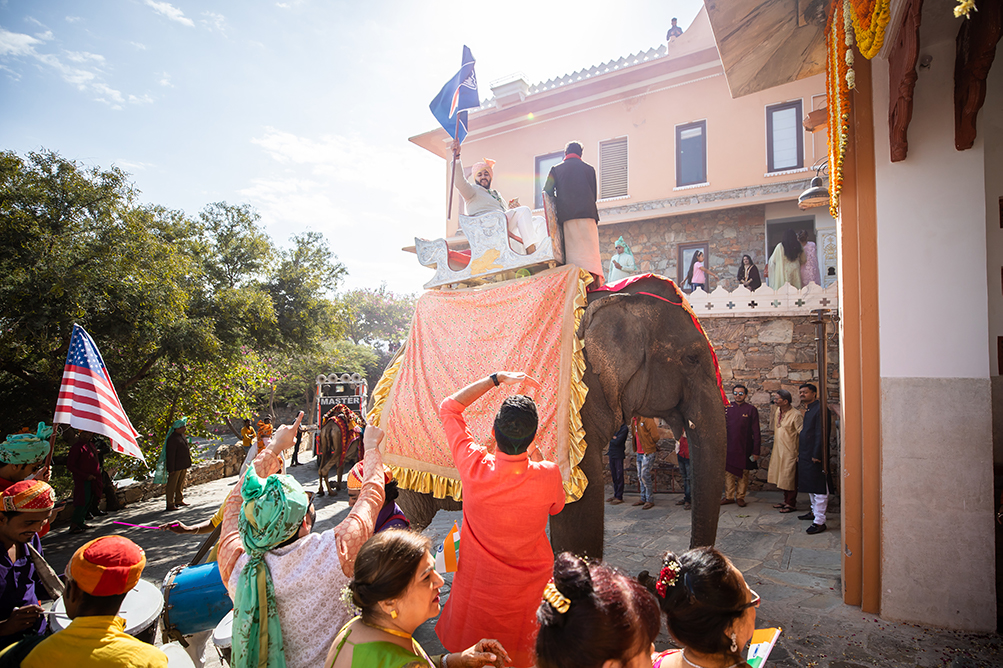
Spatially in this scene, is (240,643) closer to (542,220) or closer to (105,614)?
(105,614)

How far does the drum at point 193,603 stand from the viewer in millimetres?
2707

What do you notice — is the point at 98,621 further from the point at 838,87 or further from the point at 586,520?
the point at 838,87

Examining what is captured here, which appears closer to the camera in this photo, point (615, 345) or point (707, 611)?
point (707, 611)

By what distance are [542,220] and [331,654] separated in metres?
3.21

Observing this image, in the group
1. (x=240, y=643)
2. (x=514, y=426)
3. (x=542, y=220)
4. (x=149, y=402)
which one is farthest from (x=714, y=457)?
(x=149, y=402)

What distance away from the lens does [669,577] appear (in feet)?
5.51

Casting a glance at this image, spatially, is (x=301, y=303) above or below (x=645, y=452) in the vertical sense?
above

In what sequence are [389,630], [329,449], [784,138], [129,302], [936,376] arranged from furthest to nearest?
[784,138]
[329,449]
[129,302]
[936,376]
[389,630]

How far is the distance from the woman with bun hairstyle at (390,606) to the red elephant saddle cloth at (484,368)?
158 cm

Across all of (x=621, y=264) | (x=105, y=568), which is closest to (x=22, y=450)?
(x=105, y=568)

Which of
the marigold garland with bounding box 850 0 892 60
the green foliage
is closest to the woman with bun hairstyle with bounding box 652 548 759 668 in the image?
the marigold garland with bounding box 850 0 892 60

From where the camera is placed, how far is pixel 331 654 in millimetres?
1571

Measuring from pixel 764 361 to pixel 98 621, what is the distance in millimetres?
8992

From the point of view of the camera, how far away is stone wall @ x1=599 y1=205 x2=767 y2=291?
11586 millimetres
